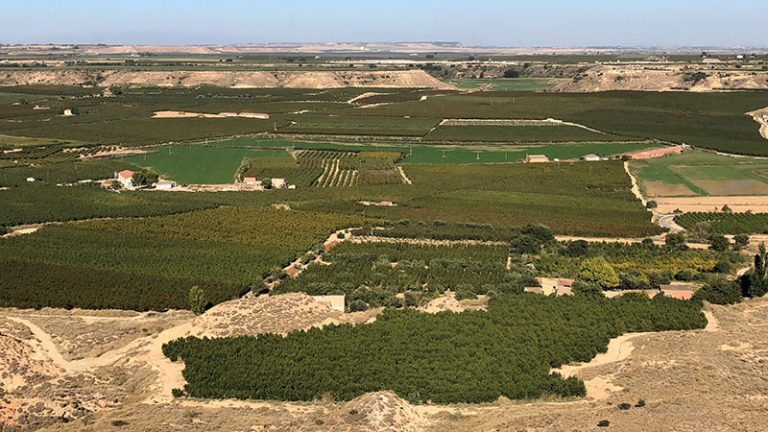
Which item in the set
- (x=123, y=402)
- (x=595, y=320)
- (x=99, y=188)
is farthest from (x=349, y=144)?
(x=123, y=402)

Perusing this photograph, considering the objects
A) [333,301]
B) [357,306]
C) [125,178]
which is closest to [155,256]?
[333,301]

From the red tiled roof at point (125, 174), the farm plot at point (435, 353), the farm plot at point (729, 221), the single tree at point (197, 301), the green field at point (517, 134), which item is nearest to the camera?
the farm plot at point (435, 353)

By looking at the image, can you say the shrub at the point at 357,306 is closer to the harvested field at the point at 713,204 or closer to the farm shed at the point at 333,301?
the farm shed at the point at 333,301

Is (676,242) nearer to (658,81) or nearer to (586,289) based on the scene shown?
(586,289)

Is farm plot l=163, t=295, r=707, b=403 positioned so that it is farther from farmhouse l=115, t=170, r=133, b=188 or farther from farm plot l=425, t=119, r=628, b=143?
farm plot l=425, t=119, r=628, b=143

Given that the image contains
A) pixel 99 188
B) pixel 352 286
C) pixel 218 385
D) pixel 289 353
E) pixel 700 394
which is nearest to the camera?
A: pixel 700 394

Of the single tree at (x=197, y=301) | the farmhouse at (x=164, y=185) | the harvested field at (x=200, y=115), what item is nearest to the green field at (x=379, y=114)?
the harvested field at (x=200, y=115)

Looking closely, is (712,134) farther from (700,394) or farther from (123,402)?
(123,402)
